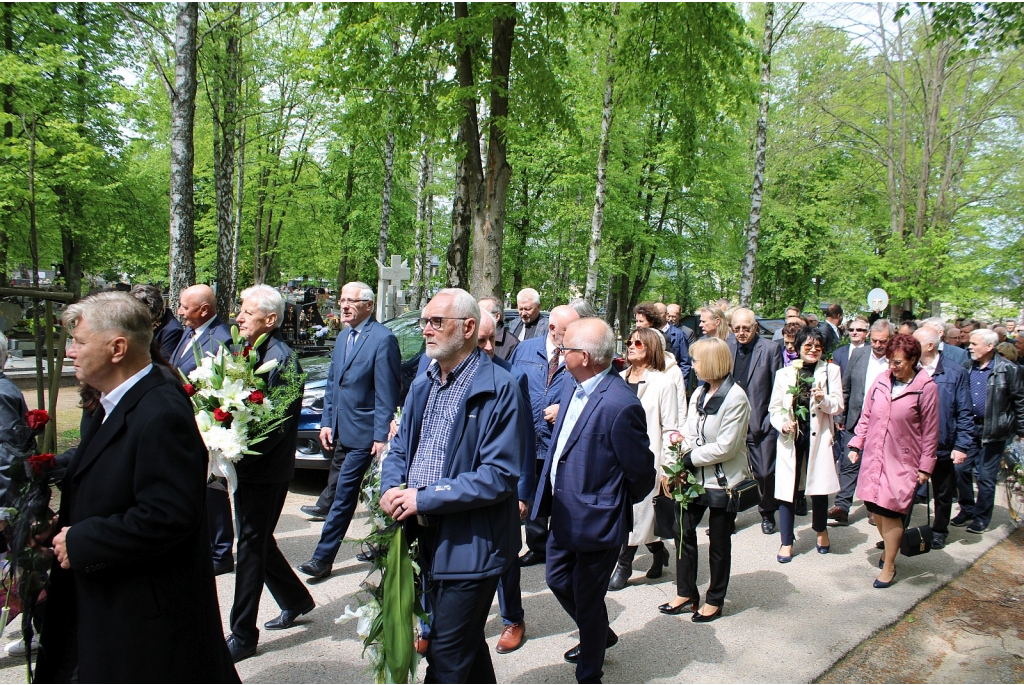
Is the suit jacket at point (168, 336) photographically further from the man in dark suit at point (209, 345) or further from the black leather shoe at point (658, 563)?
the black leather shoe at point (658, 563)

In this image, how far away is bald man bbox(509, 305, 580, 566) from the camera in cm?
554

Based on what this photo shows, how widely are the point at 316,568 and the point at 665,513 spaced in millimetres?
2754

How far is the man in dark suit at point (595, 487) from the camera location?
151 inches

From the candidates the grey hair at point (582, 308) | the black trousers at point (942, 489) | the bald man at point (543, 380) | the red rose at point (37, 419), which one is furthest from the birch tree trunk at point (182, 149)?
the black trousers at point (942, 489)

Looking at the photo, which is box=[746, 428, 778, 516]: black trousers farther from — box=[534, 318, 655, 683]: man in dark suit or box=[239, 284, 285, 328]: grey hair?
box=[239, 284, 285, 328]: grey hair

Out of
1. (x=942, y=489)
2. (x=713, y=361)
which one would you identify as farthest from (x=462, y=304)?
(x=942, y=489)

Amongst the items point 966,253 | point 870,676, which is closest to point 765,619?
point 870,676

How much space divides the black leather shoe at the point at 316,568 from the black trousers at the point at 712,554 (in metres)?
2.72

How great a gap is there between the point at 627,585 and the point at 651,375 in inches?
68.7

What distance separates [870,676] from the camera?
4480 millimetres

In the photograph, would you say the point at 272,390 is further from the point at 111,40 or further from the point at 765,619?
the point at 111,40

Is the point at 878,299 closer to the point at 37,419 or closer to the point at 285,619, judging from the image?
the point at 285,619

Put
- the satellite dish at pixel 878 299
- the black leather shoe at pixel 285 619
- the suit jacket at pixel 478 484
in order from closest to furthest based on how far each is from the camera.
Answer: the suit jacket at pixel 478 484 < the black leather shoe at pixel 285 619 < the satellite dish at pixel 878 299

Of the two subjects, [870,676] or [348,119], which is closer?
[870,676]
